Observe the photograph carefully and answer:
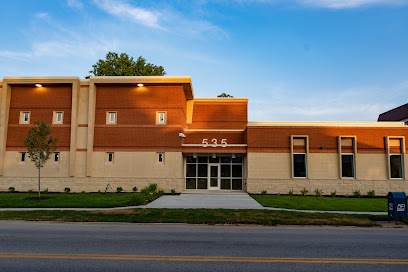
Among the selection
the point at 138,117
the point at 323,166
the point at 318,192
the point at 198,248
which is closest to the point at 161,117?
the point at 138,117

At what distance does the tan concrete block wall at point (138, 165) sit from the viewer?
76.1ft

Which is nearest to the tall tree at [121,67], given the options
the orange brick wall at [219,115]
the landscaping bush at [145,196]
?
the orange brick wall at [219,115]

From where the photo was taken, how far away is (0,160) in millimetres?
23422

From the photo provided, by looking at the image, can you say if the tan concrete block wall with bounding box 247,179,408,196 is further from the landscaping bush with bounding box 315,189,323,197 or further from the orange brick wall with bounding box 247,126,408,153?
the orange brick wall with bounding box 247,126,408,153

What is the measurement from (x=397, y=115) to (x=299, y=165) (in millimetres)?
24044

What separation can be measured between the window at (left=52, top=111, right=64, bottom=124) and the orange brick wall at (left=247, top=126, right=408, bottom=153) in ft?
52.5

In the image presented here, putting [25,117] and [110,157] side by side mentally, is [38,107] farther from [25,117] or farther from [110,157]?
[110,157]

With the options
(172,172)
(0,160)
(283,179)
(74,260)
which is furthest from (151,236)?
(0,160)

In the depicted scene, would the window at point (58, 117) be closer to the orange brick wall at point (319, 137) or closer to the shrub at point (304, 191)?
the orange brick wall at point (319, 137)

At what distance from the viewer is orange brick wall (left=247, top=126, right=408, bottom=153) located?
885 inches

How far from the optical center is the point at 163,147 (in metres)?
23.5

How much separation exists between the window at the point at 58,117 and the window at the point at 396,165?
2738 centimetres

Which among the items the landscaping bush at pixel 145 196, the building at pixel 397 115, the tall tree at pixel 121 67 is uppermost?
the tall tree at pixel 121 67

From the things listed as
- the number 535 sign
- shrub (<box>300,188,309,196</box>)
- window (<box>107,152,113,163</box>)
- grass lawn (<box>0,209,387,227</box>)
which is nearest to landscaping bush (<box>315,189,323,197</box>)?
shrub (<box>300,188,309,196</box>)
